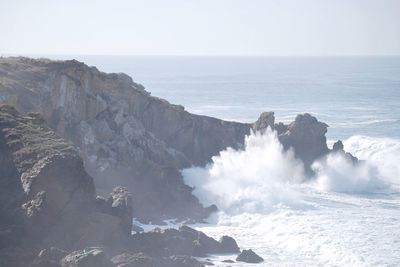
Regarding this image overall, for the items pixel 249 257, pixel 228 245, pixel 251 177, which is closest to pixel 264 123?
pixel 251 177

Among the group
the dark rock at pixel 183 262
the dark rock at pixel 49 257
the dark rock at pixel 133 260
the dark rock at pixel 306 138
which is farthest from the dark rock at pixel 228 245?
the dark rock at pixel 306 138

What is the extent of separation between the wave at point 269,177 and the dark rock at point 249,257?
12.1 meters

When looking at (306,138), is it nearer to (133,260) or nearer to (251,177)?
(251,177)

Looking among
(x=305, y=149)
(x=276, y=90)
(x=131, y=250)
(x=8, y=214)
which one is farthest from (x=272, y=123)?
(x=276, y=90)

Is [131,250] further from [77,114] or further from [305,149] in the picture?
[305,149]

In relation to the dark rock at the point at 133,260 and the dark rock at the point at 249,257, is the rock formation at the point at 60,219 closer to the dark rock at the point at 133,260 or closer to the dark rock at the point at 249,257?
the dark rock at the point at 133,260

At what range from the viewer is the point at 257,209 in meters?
49.2

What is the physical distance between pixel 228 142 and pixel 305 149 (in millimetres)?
7468

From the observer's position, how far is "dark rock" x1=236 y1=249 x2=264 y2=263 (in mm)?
36219

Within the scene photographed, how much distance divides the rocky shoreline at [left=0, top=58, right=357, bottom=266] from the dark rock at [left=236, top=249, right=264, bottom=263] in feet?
0.30

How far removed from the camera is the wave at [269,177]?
50.9 meters

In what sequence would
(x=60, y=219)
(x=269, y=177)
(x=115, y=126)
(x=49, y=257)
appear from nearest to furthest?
(x=49, y=257) → (x=60, y=219) → (x=115, y=126) → (x=269, y=177)

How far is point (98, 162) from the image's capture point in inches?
1859

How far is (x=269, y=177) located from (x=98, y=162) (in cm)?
1688
